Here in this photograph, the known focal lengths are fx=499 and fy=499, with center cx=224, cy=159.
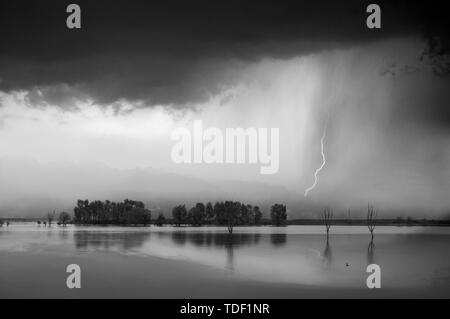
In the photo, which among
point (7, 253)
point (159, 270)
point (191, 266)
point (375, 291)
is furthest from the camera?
point (7, 253)

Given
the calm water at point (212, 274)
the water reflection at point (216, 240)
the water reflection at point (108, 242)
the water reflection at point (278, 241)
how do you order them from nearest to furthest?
1. the calm water at point (212, 274)
2. the water reflection at point (108, 242)
3. the water reflection at point (216, 240)
4. the water reflection at point (278, 241)

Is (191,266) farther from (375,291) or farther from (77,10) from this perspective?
(77,10)

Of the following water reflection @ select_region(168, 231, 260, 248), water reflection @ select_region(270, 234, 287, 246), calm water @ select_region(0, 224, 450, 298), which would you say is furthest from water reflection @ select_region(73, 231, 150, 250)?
water reflection @ select_region(270, 234, 287, 246)

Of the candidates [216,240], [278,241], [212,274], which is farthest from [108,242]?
[212,274]

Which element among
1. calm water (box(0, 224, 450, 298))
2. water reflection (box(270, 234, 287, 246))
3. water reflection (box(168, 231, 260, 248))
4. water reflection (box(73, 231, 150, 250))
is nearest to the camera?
calm water (box(0, 224, 450, 298))

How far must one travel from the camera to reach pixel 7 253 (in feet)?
85.8

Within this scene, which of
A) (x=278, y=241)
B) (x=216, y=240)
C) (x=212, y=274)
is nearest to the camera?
(x=212, y=274)

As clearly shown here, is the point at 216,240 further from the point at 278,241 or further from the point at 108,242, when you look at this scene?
the point at 108,242

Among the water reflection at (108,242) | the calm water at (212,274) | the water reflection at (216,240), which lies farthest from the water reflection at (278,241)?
the calm water at (212,274)

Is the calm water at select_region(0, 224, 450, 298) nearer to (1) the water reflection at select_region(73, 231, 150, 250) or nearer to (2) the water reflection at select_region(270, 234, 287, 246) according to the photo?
(1) the water reflection at select_region(73, 231, 150, 250)

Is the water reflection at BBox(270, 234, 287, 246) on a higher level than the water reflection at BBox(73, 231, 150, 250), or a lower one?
lower

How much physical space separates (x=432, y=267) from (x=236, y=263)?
9009 millimetres

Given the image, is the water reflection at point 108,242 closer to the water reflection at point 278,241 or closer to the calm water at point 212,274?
the calm water at point 212,274
